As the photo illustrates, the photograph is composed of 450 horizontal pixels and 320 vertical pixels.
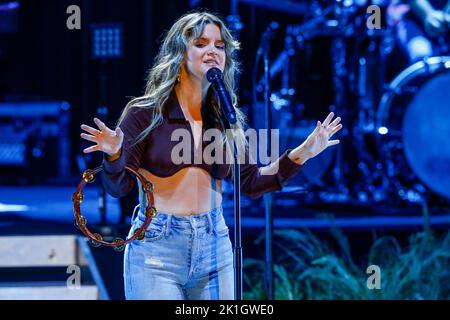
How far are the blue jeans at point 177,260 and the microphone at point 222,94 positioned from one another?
382 millimetres

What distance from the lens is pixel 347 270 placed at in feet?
15.2

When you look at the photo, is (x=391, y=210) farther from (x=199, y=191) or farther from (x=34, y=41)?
(x=34, y=41)

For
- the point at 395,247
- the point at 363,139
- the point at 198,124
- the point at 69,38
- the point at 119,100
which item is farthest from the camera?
the point at 69,38

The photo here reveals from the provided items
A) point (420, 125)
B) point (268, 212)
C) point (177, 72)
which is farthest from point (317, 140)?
point (420, 125)

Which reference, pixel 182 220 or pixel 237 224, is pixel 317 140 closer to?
pixel 237 224

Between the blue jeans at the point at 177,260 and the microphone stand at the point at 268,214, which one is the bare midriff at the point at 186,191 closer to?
the blue jeans at the point at 177,260

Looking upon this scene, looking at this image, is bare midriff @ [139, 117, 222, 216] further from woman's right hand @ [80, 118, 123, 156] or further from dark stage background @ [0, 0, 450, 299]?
dark stage background @ [0, 0, 450, 299]

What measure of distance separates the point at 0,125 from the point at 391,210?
4.11 m

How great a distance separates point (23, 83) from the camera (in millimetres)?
8992

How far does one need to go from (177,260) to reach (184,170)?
12.3 inches

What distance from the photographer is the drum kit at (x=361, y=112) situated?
6.01 m

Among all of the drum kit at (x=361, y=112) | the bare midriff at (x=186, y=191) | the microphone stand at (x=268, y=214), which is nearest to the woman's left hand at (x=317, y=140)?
the bare midriff at (x=186, y=191)

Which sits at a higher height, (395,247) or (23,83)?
(23,83)
